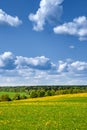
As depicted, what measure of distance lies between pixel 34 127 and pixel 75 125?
328 centimetres

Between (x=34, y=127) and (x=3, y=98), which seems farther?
(x=3, y=98)

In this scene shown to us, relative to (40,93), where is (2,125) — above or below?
below

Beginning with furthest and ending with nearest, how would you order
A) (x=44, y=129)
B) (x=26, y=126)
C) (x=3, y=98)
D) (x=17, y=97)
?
(x=17, y=97), (x=3, y=98), (x=26, y=126), (x=44, y=129)

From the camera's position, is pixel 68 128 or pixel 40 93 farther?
pixel 40 93

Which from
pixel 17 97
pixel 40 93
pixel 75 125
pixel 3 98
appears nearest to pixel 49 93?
pixel 40 93

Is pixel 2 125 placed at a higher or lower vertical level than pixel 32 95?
lower

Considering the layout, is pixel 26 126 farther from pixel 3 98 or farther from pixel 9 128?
pixel 3 98

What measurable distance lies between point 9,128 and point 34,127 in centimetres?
179

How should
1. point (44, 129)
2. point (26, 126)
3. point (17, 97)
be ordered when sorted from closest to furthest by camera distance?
point (44, 129) → point (26, 126) → point (17, 97)

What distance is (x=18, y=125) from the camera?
83.8ft

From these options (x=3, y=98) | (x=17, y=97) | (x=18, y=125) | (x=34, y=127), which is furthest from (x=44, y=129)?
(x=17, y=97)

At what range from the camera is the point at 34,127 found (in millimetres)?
24328

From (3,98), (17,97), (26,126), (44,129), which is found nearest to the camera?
(44,129)

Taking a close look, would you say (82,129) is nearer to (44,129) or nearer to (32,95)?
(44,129)
